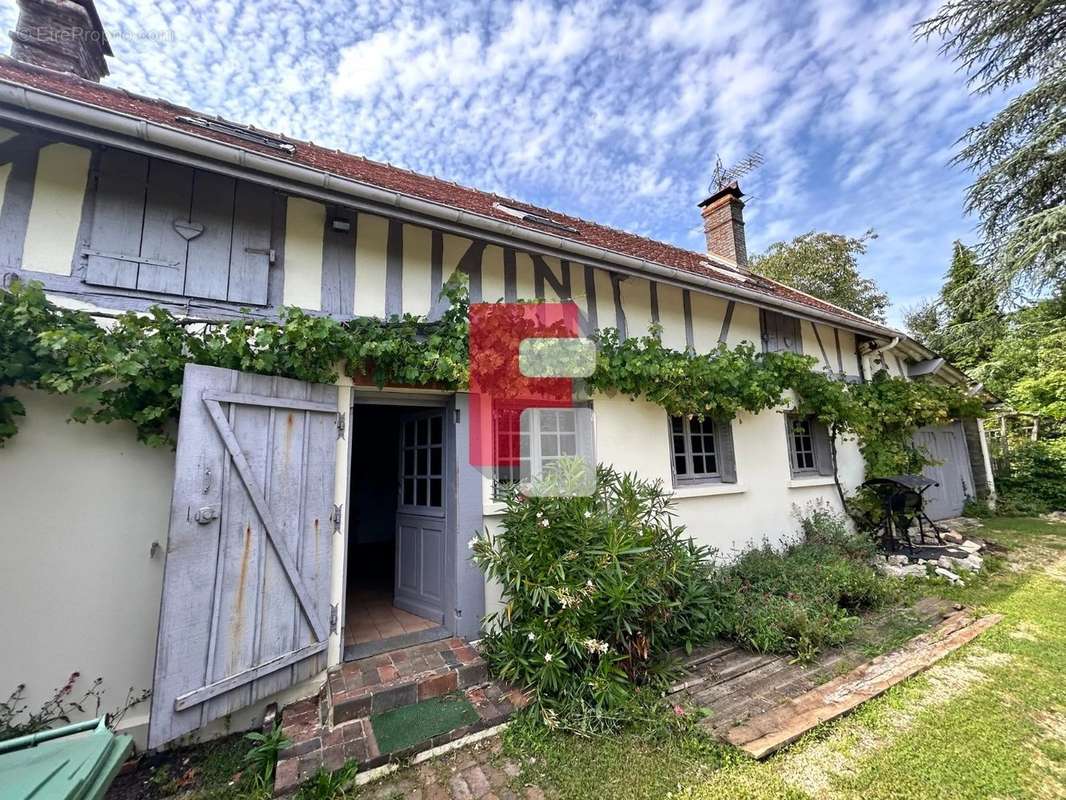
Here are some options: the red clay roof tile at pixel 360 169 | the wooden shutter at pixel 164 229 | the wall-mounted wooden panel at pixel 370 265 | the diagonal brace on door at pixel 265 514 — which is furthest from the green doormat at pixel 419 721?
the red clay roof tile at pixel 360 169

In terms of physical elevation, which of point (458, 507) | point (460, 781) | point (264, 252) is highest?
point (264, 252)

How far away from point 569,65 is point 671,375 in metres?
4.36

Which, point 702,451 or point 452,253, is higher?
point 452,253

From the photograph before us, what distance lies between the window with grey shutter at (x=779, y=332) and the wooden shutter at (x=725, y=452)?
5.37 feet

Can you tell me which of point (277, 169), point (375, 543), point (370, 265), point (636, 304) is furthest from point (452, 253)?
point (375, 543)

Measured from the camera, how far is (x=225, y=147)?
2885mm

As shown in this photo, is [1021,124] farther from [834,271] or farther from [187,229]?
[187,229]

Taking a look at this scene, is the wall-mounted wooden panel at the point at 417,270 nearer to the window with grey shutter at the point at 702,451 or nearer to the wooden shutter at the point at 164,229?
the wooden shutter at the point at 164,229

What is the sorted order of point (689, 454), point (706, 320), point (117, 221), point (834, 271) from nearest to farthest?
1. point (117, 221)
2. point (689, 454)
3. point (706, 320)
4. point (834, 271)

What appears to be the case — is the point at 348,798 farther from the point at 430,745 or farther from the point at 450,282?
the point at 450,282

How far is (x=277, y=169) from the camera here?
10.1ft

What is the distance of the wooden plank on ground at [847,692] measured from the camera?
261cm

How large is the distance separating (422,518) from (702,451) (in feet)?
12.2

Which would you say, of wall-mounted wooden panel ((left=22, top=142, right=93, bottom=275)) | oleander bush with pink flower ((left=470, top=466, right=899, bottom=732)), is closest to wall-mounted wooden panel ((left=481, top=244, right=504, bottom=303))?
oleander bush with pink flower ((left=470, top=466, right=899, bottom=732))
